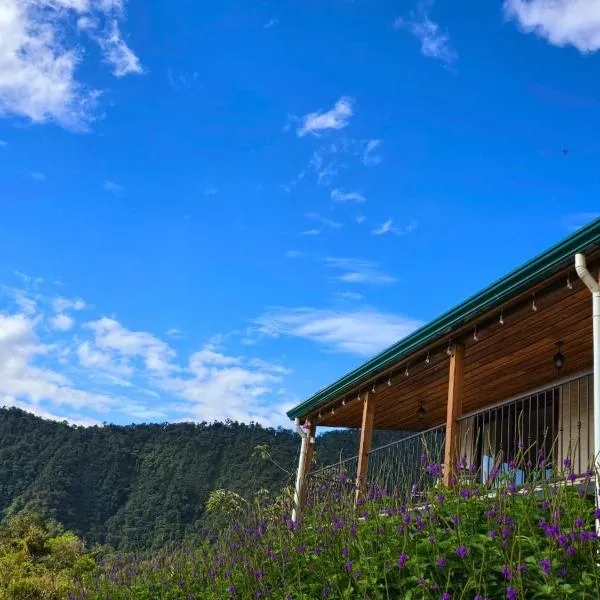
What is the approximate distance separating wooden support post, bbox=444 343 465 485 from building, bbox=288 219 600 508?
0.04 ft

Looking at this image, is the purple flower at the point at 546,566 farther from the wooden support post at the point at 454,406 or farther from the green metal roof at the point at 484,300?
the wooden support post at the point at 454,406

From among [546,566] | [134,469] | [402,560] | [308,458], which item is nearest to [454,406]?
[402,560]

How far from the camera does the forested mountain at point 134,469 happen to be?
97.9 ft

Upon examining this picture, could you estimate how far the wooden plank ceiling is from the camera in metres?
8.13

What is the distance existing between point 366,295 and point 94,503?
1966 cm

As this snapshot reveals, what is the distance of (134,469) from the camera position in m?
35.2

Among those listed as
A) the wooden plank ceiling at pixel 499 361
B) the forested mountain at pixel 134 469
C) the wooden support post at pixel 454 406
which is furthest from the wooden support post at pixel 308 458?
the forested mountain at pixel 134 469

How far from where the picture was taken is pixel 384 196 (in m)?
18.8

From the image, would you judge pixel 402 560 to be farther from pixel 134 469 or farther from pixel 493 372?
pixel 134 469

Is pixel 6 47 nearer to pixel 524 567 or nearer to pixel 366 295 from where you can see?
pixel 366 295

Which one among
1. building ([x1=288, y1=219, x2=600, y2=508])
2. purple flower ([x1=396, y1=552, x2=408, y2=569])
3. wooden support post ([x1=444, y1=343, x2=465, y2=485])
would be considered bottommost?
purple flower ([x1=396, y1=552, x2=408, y2=569])

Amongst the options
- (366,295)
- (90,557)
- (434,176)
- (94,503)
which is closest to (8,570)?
(90,557)

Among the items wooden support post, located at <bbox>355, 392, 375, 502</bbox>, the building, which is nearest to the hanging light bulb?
the building

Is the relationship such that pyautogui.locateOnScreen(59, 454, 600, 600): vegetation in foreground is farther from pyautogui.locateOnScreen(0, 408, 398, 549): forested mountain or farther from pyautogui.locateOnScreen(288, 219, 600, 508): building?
pyautogui.locateOnScreen(0, 408, 398, 549): forested mountain
